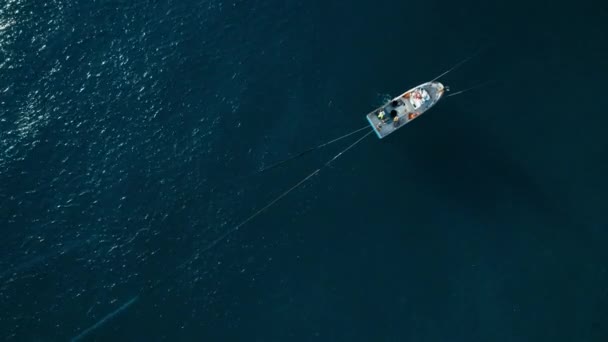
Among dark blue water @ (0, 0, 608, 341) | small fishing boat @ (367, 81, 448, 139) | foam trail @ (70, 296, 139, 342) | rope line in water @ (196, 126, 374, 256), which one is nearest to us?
dark blue water @ (0, 0, 608, 341)

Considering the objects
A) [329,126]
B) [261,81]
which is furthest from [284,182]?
[261,81]

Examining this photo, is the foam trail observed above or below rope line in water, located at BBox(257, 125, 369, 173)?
below

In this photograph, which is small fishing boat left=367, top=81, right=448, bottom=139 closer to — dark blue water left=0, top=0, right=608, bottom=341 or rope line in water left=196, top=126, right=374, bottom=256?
dark blue water left=0, top=0, right=608, bottom=341

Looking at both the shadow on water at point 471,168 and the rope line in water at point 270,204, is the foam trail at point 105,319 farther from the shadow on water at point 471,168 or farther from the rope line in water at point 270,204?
the shadow on water at point 471,168

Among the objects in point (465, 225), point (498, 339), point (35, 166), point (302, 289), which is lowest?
point (498, 339)

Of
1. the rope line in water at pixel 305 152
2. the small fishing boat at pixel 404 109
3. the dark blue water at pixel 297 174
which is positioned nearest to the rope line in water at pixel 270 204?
the dark blue water at pixel 297 174

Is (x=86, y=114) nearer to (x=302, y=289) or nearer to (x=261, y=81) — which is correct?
(x=261, y=81)

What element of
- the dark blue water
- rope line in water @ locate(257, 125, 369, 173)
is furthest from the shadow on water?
rope line in water @ locate(257, 125, 369, 173)
